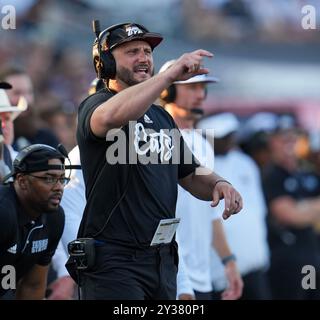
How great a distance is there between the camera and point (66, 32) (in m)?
16.9

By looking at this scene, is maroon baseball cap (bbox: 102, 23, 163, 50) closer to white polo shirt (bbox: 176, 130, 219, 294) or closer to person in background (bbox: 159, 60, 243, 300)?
person in background (bbox: 159, 60, 243, 300)

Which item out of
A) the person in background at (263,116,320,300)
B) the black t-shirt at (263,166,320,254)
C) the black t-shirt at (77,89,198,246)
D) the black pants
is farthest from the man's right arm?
the black t-shirt at (263,166,320,254)

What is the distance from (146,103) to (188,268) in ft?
8.70

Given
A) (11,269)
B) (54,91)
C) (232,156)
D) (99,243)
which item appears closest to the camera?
(99,243)

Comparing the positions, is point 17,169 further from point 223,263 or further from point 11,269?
point 223,263

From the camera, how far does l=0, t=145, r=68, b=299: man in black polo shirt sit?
6.82 meters

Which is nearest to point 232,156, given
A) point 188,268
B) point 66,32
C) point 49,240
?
point 188,268

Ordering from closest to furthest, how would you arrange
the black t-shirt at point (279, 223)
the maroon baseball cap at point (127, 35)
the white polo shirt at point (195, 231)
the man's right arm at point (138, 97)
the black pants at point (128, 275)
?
1. the man's right arm at point (138, 97)
2. the black pants at point (128, 275)
3. the maroon baseball cap at point (127, 35)
4. the white polo shirt at point (195, 231)
5. the black t-shirt at point (279, 223)

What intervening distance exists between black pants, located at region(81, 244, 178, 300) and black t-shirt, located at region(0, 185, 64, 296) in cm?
66

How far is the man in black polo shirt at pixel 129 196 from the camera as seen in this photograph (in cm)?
605

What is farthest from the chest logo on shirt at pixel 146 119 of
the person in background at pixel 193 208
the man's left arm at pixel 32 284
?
the person in background at pixel 193 208

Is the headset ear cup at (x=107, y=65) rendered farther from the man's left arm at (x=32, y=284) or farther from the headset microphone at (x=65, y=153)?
the man's left arm at (x=32, y=284)

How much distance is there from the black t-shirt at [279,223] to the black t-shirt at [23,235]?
4676 mm

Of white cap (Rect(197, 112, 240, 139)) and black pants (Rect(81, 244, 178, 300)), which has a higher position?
white cap (Rect(197, 112, 240, 139))
